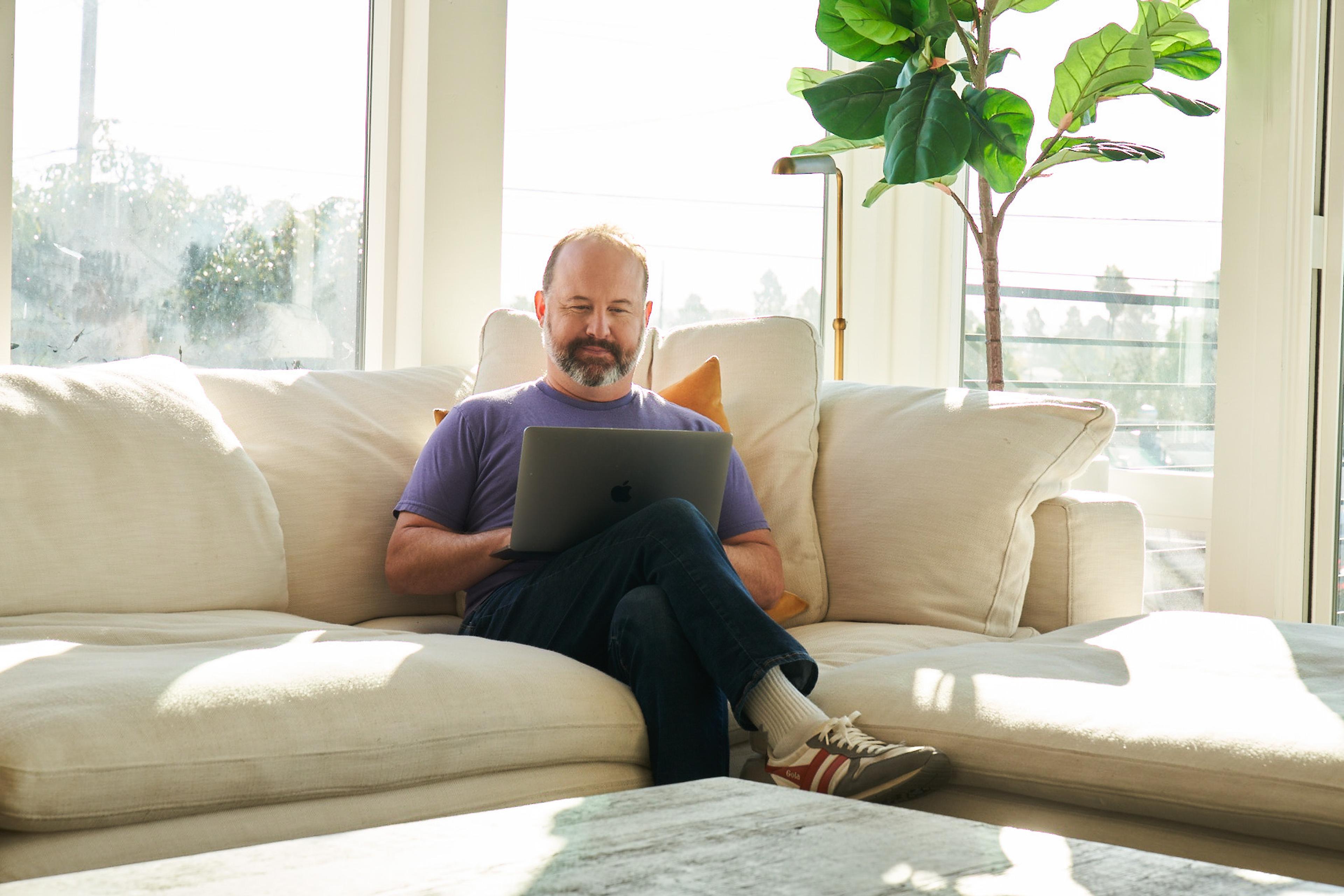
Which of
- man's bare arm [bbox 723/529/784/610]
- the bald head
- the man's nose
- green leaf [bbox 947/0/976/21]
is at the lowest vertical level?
man's bare arm [bbox 723/529/784/610]

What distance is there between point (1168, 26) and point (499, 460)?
6.14ft

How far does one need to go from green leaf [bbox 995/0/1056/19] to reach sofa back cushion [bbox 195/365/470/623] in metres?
1.69

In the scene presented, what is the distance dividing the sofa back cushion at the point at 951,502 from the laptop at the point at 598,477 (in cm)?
46

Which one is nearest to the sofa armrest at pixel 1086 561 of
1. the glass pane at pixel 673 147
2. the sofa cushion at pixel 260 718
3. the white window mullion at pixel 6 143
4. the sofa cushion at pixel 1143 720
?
the sofa cushion at pixel 1143 720

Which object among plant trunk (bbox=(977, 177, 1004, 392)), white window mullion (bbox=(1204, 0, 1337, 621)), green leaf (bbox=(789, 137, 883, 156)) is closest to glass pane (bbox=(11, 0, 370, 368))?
green leaf (bbox=(789, 137, 883, 156))

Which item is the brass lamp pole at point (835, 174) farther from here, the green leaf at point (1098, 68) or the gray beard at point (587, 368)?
the gray beard at point (587, 368)

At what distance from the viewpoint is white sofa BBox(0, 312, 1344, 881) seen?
1230 millimetres

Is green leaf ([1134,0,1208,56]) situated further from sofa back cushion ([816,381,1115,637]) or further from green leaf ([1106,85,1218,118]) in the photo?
sofa back cushion ([816,381,1115,637])

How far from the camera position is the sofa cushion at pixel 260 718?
1.15 m

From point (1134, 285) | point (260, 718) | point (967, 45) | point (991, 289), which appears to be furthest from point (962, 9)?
point (260, 718)

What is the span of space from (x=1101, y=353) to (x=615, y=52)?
161 centimetres

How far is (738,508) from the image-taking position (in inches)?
83.0

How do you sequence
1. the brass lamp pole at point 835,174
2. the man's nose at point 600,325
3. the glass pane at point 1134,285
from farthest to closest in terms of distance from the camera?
the glass pane at point 1134,285, the brass lamp pole at point 835,174, the man's nose at point 600,325

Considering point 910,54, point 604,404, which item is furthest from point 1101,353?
point 604,404
